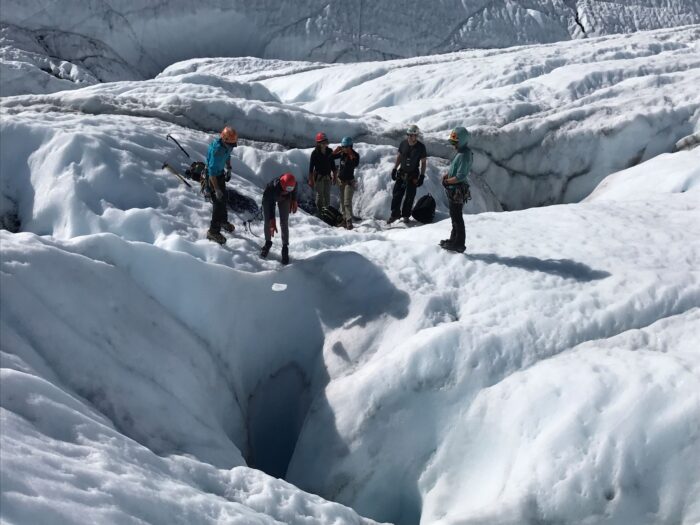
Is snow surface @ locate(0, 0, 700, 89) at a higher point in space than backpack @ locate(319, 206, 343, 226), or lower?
higher

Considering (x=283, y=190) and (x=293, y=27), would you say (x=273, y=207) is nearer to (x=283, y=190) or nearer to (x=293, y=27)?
(x=283, y=190)

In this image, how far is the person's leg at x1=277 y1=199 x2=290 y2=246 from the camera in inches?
380

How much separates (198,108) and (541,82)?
10.6 m

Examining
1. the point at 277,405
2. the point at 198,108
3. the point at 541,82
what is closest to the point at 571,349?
the point at 277,405

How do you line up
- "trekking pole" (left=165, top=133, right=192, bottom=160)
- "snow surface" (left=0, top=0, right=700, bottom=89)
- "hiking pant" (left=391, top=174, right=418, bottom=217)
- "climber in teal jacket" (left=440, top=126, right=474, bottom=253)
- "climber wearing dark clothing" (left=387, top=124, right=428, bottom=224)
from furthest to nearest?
1. "snow surface" (left=0, top=0, right=700, bottom=89)
2. "trekking pole" (left=165, top=133, right=192, bottom=160)
3. "hiking pant" (left=391, top=174, right=418, bottom=217)
4. "climber wearing dark clothing" (left=387, top=124, right=428, bottom=224)
5. "climber in teal jacket" (left=440, top=126, right=474, bottom=253)

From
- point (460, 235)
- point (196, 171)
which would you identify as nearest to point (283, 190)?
point (196, 171)

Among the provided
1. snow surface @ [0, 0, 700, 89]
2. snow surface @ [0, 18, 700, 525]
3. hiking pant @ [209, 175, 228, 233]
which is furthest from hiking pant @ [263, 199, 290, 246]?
snow surface @ [0, 0, 700, 89]

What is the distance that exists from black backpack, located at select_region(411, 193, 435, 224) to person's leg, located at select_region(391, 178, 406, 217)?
0.27 metres

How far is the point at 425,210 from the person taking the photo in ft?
39.7

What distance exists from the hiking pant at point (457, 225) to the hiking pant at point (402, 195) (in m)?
2.13

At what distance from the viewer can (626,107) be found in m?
17.4

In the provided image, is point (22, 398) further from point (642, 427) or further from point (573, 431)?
point (642, 427)

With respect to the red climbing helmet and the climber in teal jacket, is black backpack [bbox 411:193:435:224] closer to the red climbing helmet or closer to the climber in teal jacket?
the climber in teal jacket

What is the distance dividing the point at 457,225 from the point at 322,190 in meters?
3.31
